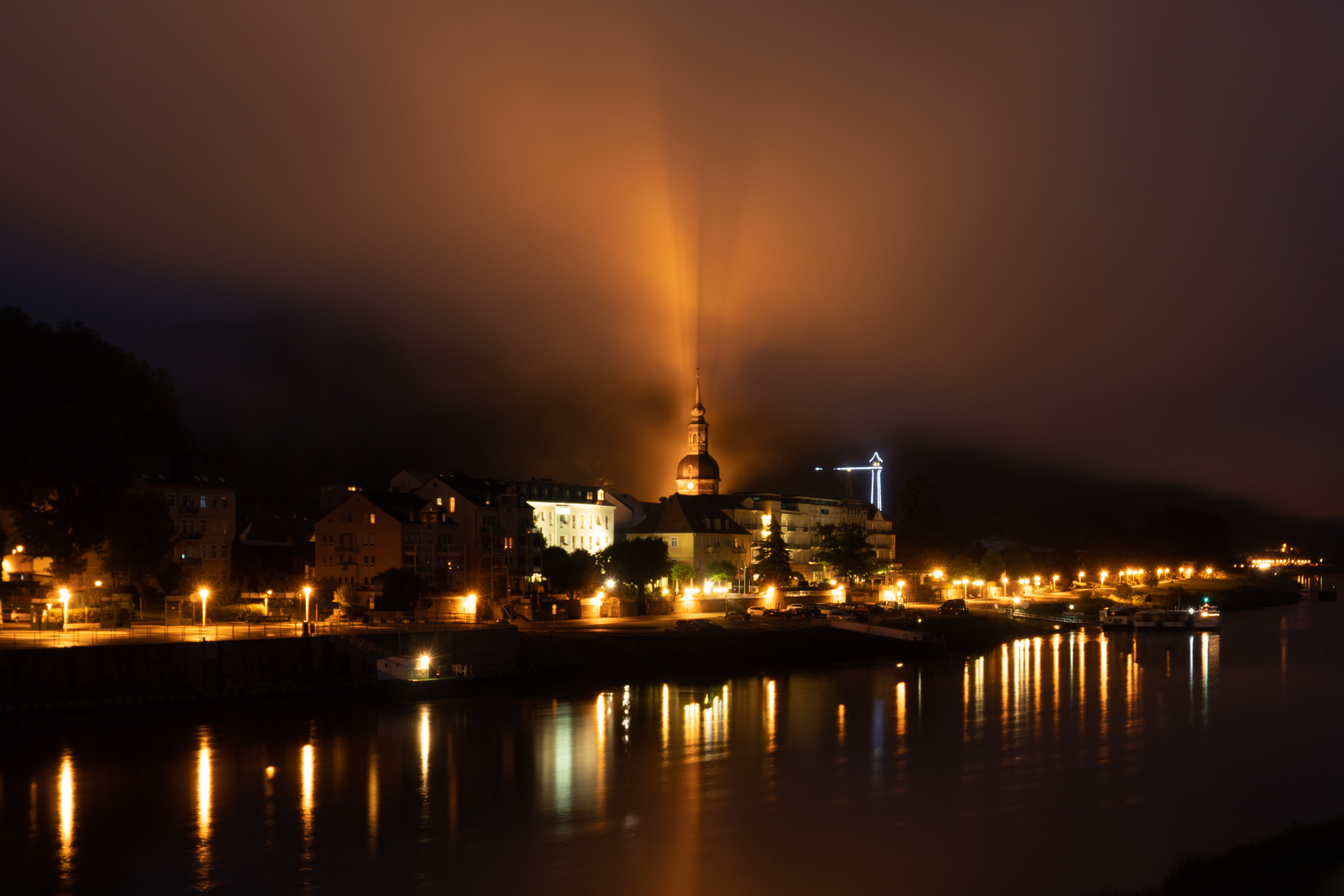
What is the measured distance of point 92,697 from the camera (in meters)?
50.3

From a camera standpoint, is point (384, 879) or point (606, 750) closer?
point (384, 879)

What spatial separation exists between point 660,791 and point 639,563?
5824 cm

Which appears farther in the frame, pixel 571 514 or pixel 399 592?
pixel 571 514

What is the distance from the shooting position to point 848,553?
4934 inches

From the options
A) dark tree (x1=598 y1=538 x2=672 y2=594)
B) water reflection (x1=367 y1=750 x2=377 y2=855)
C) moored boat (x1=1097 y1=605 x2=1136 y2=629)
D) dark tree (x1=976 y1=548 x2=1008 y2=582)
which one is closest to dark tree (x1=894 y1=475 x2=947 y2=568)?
dark tree (x1=976 y1=548 x2=1008 y2=582)

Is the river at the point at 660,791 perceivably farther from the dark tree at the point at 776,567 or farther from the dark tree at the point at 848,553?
the dark tree at the point at 848,553

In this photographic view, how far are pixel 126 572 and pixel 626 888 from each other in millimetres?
50133

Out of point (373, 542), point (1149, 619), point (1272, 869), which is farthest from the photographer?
point (1149, 619)

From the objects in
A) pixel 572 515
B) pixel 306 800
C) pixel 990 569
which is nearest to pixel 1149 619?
pixel 990 569

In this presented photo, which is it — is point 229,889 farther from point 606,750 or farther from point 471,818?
point 606,750

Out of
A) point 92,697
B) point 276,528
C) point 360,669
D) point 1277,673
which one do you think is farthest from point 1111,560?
point 92,697

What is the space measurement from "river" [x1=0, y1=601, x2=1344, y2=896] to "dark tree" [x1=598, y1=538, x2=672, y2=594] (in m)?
32.5

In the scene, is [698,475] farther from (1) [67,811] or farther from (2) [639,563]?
(1) [67,811]

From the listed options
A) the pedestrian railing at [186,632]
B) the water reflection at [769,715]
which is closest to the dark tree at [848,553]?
the water reflection at [769,715]
